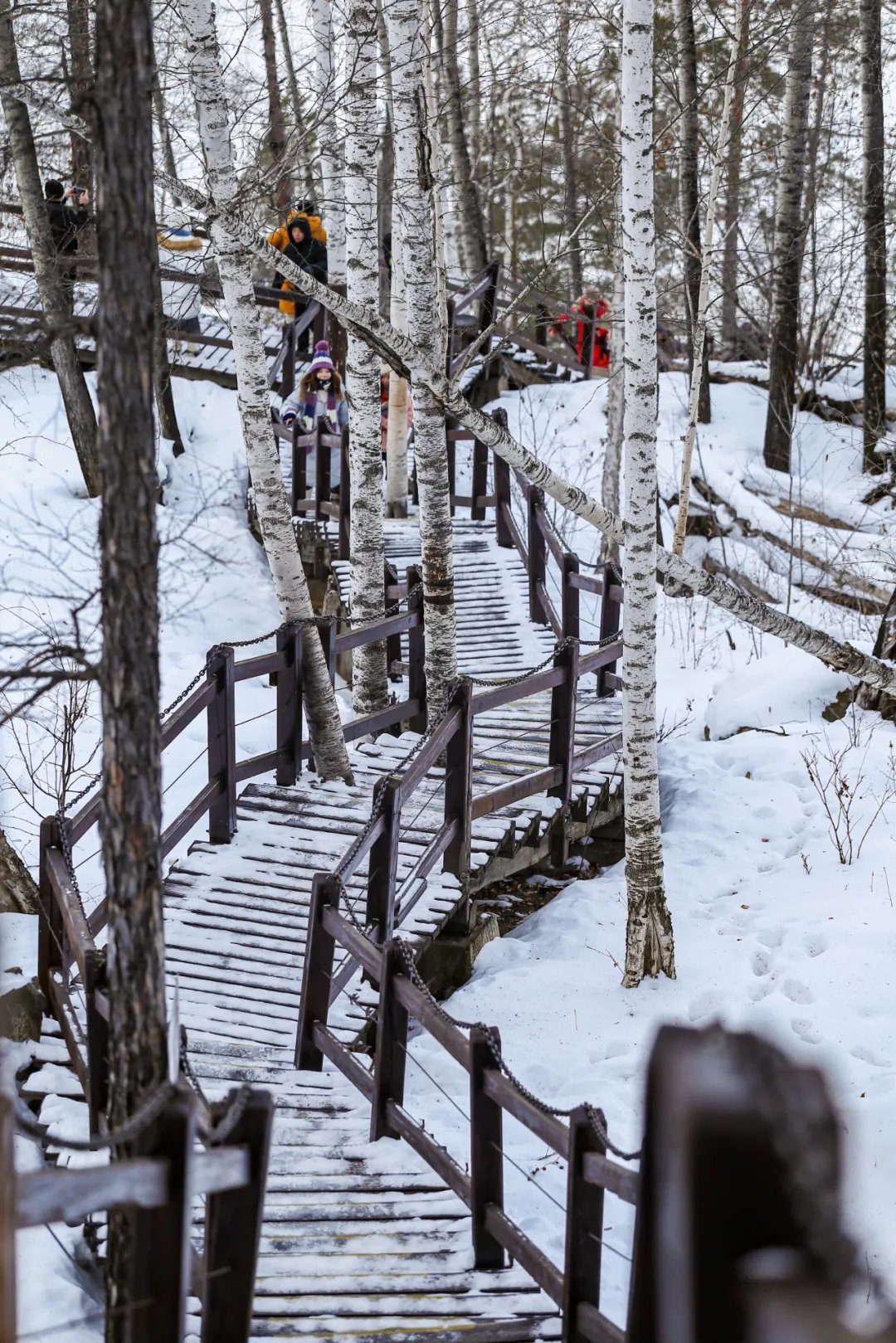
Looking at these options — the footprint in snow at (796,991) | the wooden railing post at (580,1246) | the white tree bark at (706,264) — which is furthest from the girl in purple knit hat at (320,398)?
the wooden railing post at (580,1246)

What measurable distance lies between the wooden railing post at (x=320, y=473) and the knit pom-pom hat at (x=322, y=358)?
1013 mm

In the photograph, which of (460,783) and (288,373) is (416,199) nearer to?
(460,783)

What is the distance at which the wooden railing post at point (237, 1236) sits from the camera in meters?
2.67

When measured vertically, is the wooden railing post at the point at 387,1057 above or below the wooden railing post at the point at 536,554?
below

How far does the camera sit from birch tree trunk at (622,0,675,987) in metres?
5.89

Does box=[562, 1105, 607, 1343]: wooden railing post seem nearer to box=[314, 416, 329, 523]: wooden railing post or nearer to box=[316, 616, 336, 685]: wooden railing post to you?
box=[316, 616, 336, 685]: wooden railing post

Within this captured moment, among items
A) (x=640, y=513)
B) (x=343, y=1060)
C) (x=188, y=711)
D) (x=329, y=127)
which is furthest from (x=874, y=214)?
(x=343, y=1060)

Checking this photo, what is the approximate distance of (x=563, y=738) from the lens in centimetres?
824

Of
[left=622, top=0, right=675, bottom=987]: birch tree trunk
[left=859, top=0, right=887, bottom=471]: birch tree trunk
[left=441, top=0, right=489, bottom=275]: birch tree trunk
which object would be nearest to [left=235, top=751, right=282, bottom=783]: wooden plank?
[left=622, top=0, right=675, bottom=987]: birch tree trunk

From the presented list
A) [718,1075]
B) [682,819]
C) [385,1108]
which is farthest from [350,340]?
[718,1075]

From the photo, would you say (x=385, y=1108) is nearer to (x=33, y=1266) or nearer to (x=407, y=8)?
(x=33, y=1266)

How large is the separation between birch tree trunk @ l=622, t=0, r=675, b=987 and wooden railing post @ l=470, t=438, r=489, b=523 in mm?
7207

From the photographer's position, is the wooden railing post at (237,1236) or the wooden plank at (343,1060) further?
the wooden plank at (343,1060)

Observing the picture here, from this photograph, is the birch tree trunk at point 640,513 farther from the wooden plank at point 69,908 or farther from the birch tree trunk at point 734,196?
the birch tree trunk at point 734,196
